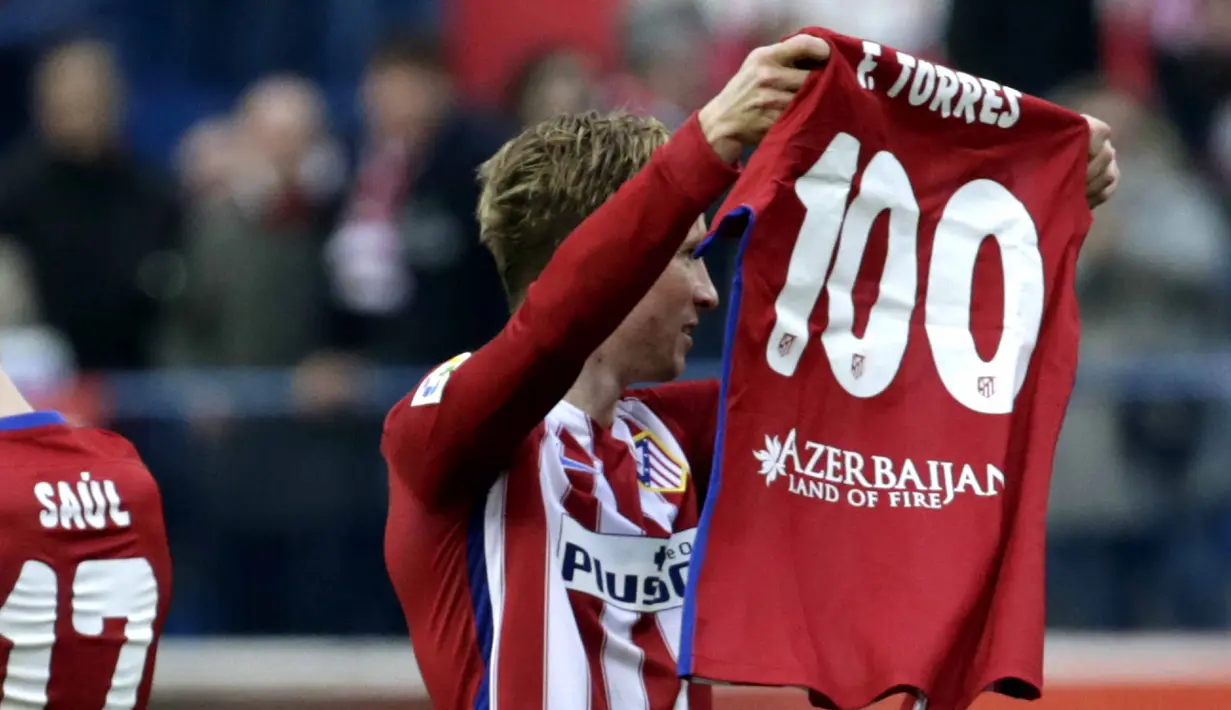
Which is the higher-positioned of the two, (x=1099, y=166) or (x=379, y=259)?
(x=1099, y=166)

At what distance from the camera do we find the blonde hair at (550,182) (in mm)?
2859

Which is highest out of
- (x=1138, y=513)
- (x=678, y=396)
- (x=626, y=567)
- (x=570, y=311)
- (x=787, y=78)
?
(x=787, y=78)

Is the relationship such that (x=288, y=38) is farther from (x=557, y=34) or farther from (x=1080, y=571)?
(x=1080, y=571)

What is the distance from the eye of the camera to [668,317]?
289 centimetres

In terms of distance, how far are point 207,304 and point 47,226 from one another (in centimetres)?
61

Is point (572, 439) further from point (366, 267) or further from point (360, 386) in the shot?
point (366, 267)

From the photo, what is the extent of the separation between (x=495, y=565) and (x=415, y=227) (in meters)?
3.95

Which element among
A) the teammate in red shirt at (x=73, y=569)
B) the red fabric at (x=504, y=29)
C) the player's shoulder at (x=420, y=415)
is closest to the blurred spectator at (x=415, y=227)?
the red fabric at (x=504, y=29)

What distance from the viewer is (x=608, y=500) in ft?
9.32

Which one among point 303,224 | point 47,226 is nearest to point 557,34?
point 303,224

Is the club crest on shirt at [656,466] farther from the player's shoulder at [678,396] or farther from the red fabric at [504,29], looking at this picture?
the red fabric at [504,29]

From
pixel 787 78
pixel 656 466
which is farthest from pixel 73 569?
pixel 787 78

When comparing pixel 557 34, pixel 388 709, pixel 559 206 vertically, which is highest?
pixel 559 206

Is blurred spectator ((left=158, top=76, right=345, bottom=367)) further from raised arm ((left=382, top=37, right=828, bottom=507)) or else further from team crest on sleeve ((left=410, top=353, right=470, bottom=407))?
raised arm ((left=382, top=37, right=828, bottom=507))
